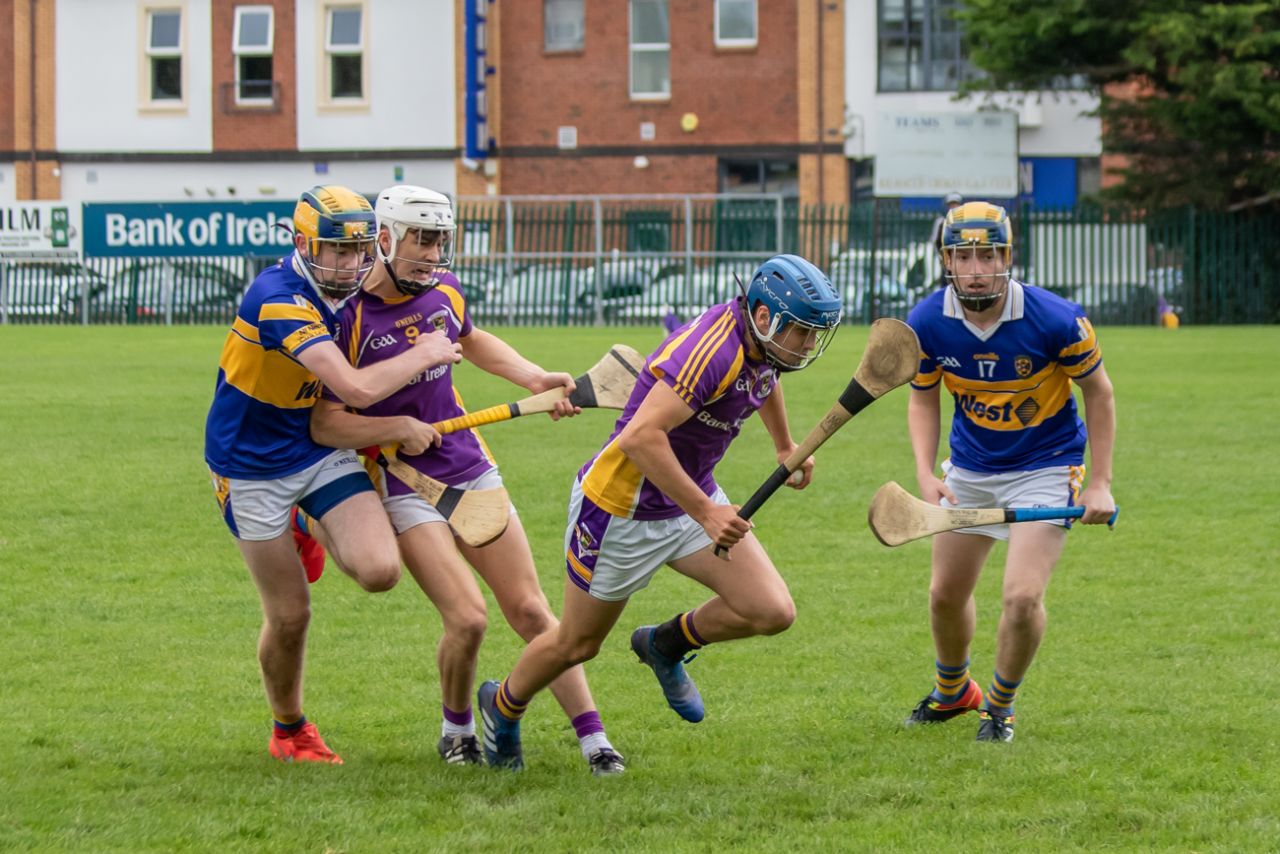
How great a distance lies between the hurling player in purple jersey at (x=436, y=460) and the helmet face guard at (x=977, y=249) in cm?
180

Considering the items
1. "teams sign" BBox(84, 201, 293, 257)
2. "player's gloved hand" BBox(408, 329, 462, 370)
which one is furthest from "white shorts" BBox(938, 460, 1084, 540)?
"teams sign" BBox(84, 201, 293, 257)

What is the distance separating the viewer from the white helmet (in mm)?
6324

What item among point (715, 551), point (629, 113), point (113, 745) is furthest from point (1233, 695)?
point (629, 113)

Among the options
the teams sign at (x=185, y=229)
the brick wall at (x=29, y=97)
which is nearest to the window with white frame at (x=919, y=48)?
the teams sign at (x=185, y=229)

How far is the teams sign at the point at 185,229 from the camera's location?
32.1 metres

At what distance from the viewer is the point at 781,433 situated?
6648mm

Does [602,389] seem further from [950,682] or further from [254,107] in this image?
[254,107]

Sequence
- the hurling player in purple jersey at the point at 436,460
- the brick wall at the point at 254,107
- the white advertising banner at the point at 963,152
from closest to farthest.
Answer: the hurling player in purple jersey at the point at 436,460, the white advertising banner at the point at 963,152, the brick wall at the point at 254,107

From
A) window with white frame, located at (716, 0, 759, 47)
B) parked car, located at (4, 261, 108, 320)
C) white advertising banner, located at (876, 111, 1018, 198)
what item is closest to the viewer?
parked car, located at (4, 261, 108, 320)

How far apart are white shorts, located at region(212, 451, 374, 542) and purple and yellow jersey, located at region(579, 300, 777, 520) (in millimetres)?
833

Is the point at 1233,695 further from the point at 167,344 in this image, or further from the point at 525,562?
the point at 167,344

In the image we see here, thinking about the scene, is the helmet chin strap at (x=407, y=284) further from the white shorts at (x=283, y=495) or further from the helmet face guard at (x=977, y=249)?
the helmet face guard at (x=977, y=249)

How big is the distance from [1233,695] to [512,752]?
297 cm

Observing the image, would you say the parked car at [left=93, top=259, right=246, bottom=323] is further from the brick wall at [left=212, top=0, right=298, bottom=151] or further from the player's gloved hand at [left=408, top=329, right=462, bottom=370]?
the player's gloved hand at [left=408, top=329, right=462, bottom=370]
